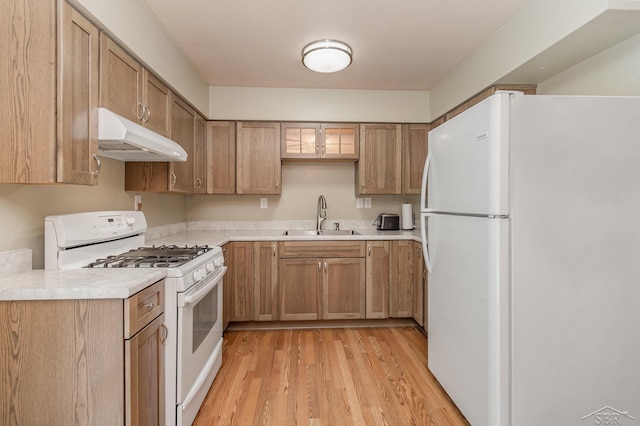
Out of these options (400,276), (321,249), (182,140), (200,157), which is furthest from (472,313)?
Result: (200,157)

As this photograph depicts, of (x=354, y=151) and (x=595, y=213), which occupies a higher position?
(x=354, y=151)

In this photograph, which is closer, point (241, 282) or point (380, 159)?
point (241, 282)

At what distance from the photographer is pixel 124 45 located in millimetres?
1810

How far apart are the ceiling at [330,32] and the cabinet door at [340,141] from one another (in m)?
0.49

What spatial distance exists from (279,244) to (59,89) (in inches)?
81.5

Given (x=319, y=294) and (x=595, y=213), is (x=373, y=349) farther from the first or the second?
(x=595, y=213)

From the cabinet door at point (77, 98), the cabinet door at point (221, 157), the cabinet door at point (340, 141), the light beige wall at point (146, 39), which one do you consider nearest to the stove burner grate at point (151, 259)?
the cabinet door at point (77, 98)

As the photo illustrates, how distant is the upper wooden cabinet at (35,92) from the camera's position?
4.23 ft

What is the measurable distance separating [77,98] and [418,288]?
2865 mm

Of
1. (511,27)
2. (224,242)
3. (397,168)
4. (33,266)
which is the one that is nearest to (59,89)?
(33,266)

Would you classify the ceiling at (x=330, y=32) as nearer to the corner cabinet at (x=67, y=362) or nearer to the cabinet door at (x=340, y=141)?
the cabinet door at (x=340, y=141)

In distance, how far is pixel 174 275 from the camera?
1.61 meters

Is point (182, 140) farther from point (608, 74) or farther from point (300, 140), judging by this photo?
point (608, 74)

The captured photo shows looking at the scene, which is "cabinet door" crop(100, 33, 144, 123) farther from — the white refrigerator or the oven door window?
the white refrigerator
